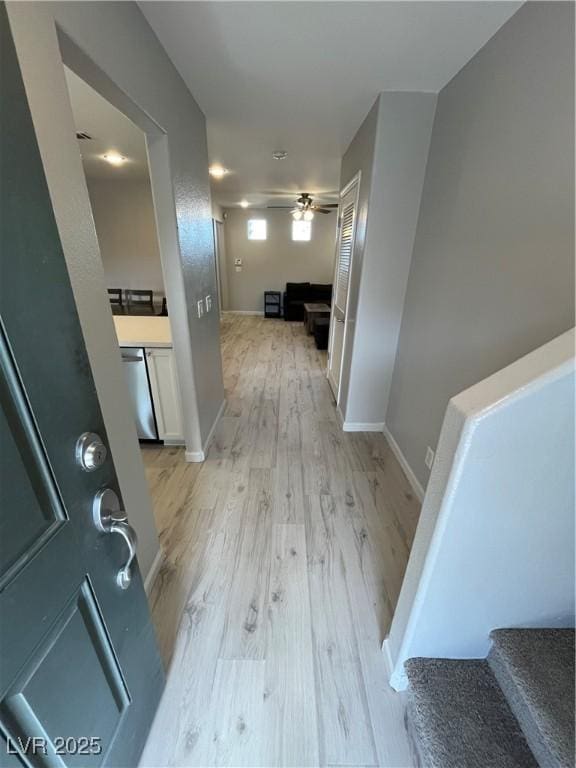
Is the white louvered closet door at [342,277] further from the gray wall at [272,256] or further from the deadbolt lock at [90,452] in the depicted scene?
the gray wall at [272,256]

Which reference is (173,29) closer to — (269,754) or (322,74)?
(322,74)

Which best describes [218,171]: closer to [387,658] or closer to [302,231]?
[302,231]

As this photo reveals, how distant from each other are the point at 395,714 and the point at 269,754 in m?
0.44

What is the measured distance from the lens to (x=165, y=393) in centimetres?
226

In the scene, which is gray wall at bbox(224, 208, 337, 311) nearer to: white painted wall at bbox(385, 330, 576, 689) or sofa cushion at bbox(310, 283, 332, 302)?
sofa cushion at bbox(310, 283, 332, 302)

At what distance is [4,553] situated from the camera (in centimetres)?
46

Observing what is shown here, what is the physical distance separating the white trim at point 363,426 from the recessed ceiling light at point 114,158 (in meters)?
3.76

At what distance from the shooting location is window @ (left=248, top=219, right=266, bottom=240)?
7371mm

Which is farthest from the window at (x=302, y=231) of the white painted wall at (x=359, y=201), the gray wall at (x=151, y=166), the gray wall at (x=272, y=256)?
the gray wall at (x=151, y=166)

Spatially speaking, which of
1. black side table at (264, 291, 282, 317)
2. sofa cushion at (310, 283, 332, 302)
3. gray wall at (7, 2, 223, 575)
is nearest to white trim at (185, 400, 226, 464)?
gray wall at (7, 2, 223, 575)

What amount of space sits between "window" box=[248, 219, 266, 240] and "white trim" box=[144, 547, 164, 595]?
7.40m

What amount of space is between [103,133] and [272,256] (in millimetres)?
5200

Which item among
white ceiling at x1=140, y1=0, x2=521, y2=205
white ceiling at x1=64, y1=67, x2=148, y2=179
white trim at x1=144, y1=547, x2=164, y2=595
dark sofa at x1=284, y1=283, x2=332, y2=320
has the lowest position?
white trim at x1=144, y1=547, x2=164, y2=595

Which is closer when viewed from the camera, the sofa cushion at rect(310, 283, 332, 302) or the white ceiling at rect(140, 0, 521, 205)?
the white ceiling at rect(140, 0, 521, 205)
